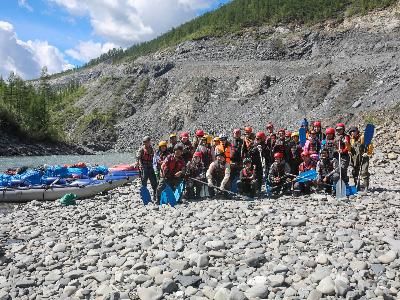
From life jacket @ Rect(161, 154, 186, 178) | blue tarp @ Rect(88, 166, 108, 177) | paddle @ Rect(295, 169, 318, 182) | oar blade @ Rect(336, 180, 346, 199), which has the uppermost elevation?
life jacket @ Rect(161, 154, 186, 178)

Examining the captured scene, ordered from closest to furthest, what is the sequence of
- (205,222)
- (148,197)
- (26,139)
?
(205,222) < (148,197) < (26,139)

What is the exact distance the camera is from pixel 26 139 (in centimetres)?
6100

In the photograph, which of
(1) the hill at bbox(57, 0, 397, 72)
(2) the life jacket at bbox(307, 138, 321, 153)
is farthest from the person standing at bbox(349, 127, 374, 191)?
(1) the hill at bbox(57, 0, 397, 72)

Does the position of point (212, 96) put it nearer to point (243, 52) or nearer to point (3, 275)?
point (243, 52)

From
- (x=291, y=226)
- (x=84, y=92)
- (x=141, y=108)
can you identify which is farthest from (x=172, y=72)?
(x=291, y=226)

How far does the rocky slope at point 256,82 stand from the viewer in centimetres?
5541

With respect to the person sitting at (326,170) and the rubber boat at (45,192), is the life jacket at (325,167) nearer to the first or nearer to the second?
the person sitting at (326,170)

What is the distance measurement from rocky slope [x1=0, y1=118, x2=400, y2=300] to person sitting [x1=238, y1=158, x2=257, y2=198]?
1.40 metres

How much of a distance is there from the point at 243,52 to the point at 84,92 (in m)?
42.7

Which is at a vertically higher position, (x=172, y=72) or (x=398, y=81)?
(x=172, y=72)

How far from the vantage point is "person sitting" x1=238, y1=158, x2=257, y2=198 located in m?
12.3

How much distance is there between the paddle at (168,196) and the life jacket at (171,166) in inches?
16.5

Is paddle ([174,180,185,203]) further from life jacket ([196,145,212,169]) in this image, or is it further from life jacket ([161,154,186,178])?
life jacket ([196,145,212,169])

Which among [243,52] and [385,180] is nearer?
[385,180]
